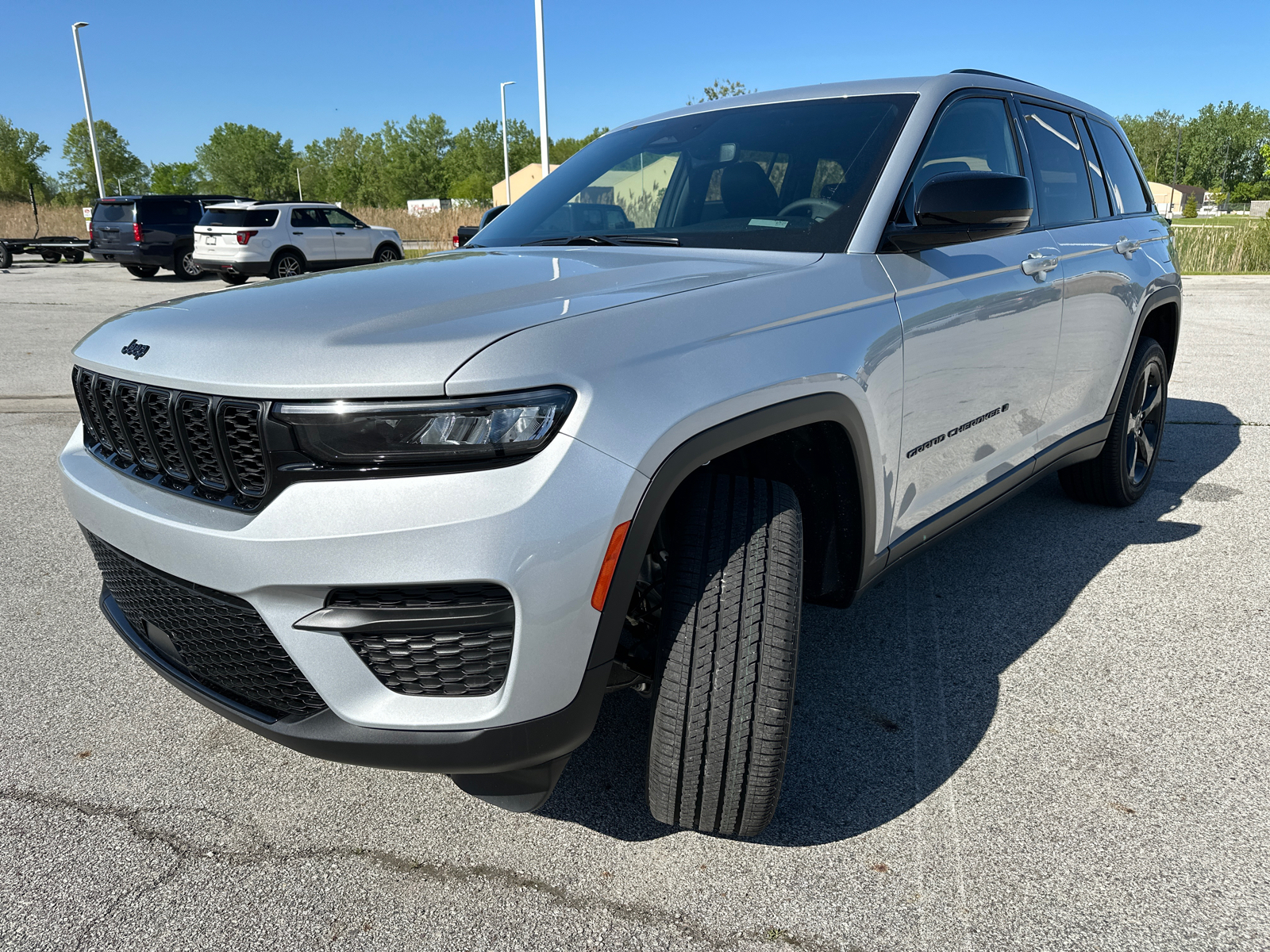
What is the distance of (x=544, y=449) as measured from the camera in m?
1.51

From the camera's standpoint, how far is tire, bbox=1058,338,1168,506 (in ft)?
12.9

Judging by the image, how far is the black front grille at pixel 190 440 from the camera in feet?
5.31

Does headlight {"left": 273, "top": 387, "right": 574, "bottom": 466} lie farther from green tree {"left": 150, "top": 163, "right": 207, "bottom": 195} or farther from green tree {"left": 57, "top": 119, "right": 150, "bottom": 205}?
green tree {"left": 150, "top": 163, "right": 207, "bottom": 195}

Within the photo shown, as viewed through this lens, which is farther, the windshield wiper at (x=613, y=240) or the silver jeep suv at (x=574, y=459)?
the windshield wiper at (x=613, y=240)

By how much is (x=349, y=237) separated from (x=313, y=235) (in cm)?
85

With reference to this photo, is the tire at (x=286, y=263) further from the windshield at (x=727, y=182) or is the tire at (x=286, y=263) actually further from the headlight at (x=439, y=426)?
Result: the headlight at (x=439, y=426)

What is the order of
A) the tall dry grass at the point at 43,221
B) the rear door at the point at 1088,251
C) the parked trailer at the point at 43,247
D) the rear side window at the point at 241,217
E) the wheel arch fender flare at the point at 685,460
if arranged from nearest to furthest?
the wheel arch fender flare at the point at 685,460 < the rear door at the point at 1088,251 < the rear side window at the point at 241,217 < the parked trailer at the point at 43,247 < the tall dry grass at the point at 43,221

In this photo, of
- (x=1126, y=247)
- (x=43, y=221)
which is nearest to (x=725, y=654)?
(x=1126, y=247)

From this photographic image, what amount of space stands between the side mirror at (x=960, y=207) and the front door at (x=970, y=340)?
2.1 inches

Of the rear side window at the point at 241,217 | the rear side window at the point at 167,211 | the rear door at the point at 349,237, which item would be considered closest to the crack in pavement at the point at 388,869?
the rear side window at the point at 241,217

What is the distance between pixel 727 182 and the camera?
9.24ft

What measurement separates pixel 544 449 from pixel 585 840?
1.05m

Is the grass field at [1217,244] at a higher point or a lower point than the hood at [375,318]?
lower

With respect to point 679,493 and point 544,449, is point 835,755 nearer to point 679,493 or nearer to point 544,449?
point 679,493
